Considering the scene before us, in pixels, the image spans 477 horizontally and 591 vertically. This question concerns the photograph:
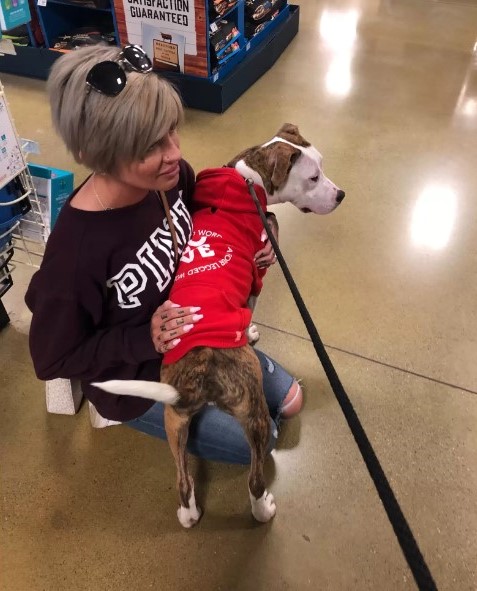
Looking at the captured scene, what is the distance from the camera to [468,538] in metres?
1.34

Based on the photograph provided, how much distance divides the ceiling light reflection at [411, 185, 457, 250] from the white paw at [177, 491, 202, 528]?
1.55 meters

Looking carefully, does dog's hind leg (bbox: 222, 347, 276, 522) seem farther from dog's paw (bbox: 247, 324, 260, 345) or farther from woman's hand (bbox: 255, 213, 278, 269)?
dog's paw (bbox: 247, 324, 260, 345)

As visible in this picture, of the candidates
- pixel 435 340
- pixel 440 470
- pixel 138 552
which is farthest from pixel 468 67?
pixel 138 552

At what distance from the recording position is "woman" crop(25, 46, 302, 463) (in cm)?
88

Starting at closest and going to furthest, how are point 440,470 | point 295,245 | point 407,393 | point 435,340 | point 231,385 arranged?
point 231,385 → point 440,470 → point 407,393 → point 435,340 → point 295,245

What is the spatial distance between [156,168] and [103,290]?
29 centimetres

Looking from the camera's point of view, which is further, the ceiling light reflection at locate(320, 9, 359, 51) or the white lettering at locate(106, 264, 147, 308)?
the ceiling light reflection at locate(320, 9, 359, 51)

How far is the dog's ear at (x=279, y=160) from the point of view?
141 centimetres

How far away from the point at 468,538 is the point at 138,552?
914 millimetres

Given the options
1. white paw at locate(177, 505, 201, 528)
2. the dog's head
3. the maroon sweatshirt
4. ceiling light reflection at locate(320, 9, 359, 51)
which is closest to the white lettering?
the maroon sweatshirt

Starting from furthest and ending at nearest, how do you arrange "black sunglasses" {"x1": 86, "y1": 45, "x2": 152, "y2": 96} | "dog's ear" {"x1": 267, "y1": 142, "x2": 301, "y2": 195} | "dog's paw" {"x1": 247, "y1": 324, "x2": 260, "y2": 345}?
1. "dog's paw" {"x1": 247, "y1": 324, "x2": 260, "y2": 345}
2. "dog's ear" {"x1": 267, "y1": 142, "x2": 301, "y2": 195}
3. "black sunglasses" {"x1": 86, "y1": 45, "x2": 152, "y2": 96}

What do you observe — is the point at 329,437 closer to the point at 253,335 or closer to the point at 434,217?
the point at 253,335

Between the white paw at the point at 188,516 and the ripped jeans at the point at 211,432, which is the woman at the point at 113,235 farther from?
the white paw at the point at 188,516

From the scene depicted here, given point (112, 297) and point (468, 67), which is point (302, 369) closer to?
point (112, 297)
